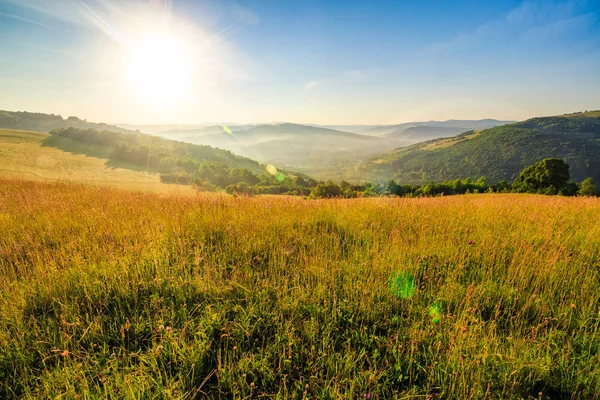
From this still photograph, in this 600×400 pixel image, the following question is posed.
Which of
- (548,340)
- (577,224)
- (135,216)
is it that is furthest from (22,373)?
(577,224)

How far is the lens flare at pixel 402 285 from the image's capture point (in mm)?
2799

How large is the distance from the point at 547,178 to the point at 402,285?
72.1 metres

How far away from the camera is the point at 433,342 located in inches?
87.0

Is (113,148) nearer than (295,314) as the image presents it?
No

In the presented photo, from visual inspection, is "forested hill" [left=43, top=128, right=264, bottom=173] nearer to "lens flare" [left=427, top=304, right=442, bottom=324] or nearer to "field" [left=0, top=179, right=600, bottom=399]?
"field" [left=0, top=179, right=600, bottom=399]

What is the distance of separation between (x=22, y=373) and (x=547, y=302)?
4.93 meters

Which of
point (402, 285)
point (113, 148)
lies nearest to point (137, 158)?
point (113, 148)

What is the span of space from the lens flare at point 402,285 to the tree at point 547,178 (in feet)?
220

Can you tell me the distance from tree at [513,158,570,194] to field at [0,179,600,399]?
66.2m

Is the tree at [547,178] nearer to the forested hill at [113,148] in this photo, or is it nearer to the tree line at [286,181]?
the tree line at [286,181]

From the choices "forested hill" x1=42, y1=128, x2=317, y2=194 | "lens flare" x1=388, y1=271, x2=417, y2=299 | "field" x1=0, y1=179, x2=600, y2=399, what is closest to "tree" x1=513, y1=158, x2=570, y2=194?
"forested hill" x1=42, y1=128, x2=317, y2=194

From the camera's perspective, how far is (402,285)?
2953mm

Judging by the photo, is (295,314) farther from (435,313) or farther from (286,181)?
(286,181)

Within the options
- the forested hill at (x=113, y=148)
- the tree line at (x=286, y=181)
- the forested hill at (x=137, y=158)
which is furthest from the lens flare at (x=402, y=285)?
the forested hill at (x=113, y=148)
